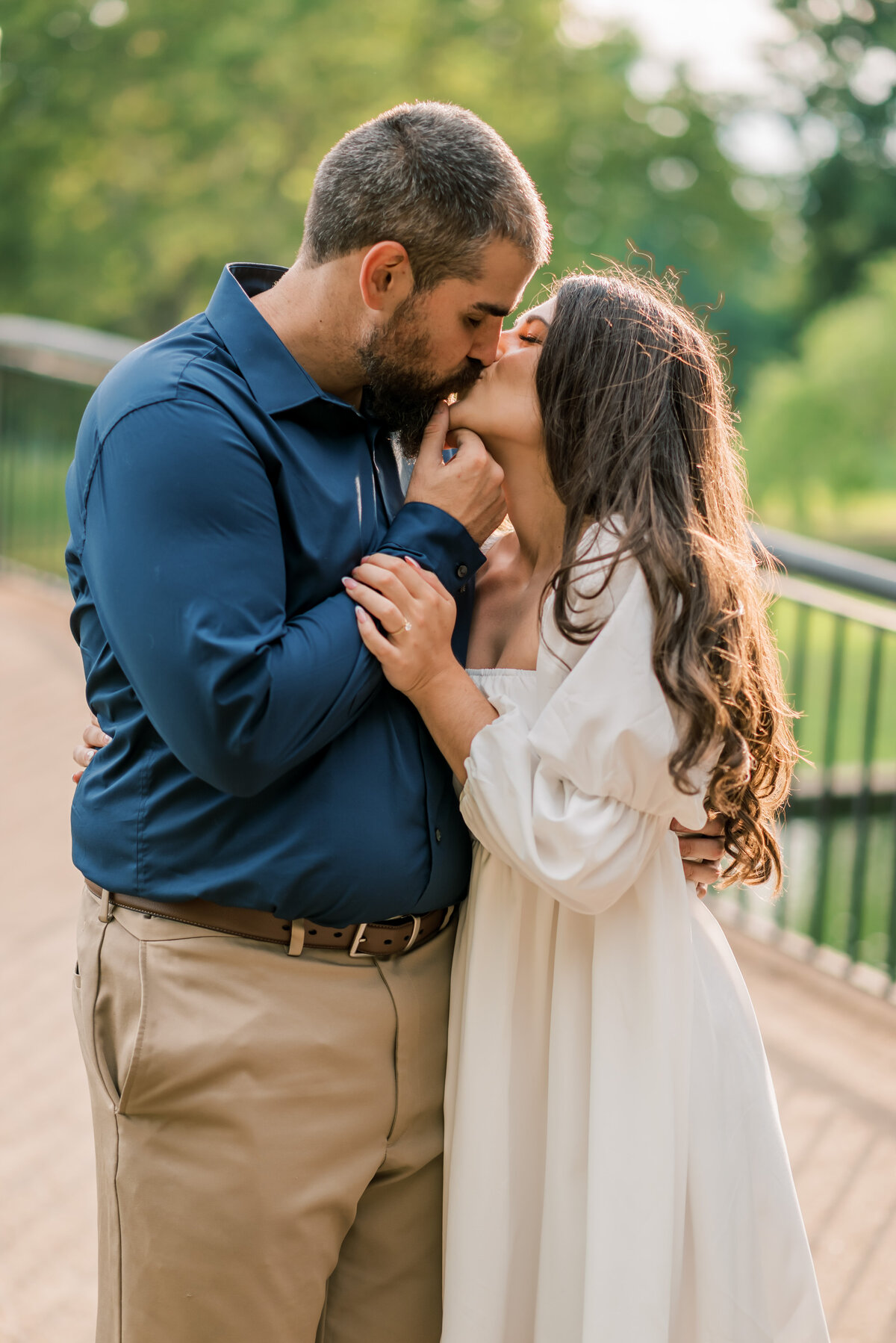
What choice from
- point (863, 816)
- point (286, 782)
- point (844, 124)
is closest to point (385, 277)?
point (286, 782)

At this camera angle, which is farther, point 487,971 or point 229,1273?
point 487,971

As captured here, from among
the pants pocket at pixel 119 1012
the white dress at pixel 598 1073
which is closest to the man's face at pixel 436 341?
the white dress at pixel 598 1073

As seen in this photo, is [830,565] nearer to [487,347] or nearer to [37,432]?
[487,347]

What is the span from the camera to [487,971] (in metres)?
1.84

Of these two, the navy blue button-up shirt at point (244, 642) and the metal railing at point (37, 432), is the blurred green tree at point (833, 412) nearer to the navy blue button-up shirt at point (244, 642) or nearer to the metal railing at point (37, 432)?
the metal railing at point (37, 432)

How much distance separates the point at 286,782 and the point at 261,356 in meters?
0.60

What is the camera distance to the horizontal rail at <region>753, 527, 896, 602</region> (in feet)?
11.6

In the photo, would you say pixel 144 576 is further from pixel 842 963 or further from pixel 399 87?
pixel 399 87

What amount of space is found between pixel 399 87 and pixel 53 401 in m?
10.00

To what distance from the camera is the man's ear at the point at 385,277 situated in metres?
1.74

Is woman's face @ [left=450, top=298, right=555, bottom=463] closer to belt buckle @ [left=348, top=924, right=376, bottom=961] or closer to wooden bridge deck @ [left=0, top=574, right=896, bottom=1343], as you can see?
belt buckle @ [left=348, top=924, right=376, bottom=961]

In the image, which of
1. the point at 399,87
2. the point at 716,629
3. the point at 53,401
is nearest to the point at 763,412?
the point at 399,87

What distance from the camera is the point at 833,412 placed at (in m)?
21.0

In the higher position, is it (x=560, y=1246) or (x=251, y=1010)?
(x=251, y=1010)
